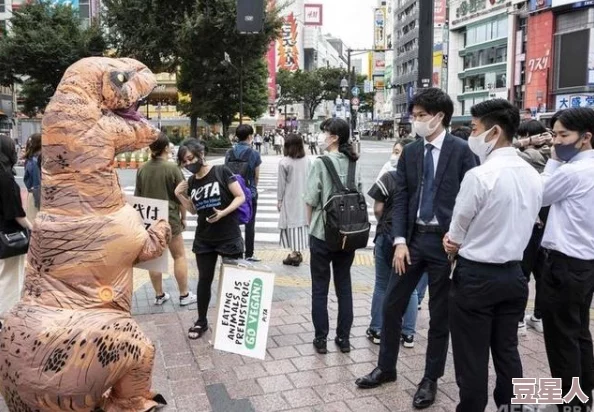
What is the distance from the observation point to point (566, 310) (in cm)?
311

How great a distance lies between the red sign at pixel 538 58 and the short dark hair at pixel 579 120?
47297 mm

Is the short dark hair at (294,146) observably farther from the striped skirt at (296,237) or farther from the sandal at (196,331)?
the sandal at (196,331)

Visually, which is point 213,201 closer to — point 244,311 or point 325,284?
point 244,311

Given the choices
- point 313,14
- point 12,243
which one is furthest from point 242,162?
point 313,14

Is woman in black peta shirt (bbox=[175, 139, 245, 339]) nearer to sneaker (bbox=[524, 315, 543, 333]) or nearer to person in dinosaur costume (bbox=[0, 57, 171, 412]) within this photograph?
person in dinosaur costume (bbox=[0, 57, 171, 412])

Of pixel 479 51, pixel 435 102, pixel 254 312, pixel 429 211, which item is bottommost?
pixel 254 312

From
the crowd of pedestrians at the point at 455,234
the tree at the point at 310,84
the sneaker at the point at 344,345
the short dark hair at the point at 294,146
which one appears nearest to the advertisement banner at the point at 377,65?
the tree at the point at 310,84

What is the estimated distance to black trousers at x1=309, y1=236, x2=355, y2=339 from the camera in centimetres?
417

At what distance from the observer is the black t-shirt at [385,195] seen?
4195 mm

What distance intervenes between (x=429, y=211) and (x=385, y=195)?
937 mm

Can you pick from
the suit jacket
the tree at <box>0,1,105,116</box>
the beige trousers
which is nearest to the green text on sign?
the suit jacket

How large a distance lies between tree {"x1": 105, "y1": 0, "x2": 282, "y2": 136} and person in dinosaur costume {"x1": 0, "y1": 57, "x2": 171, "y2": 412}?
23.7m

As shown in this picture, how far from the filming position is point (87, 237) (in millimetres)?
2551

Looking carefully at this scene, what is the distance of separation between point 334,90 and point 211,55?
3550 centimetres
